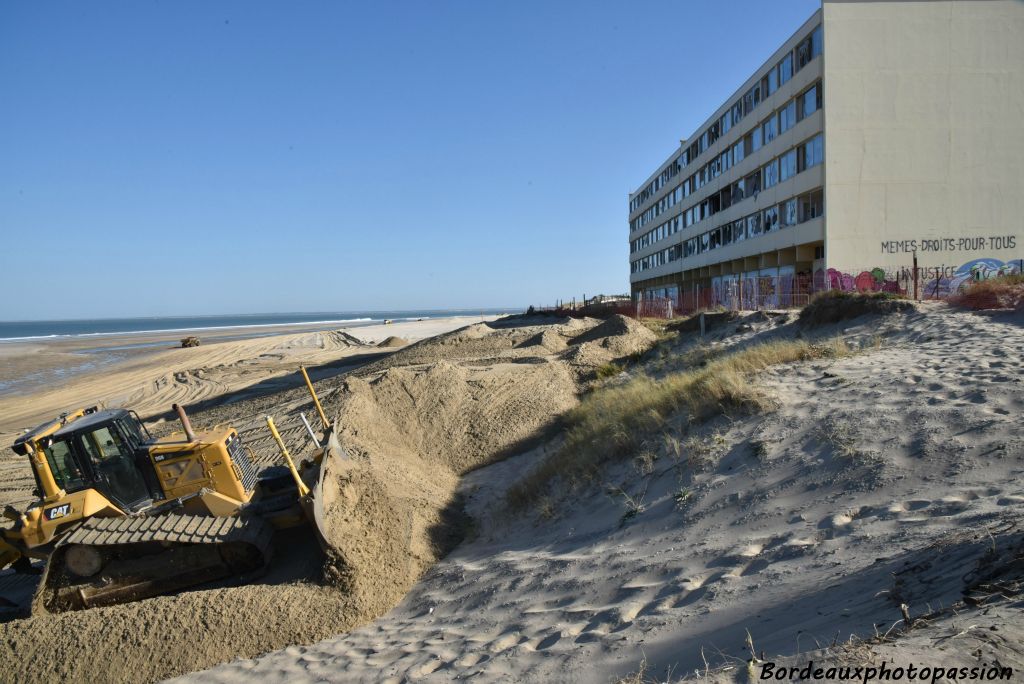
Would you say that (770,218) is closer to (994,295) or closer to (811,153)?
(811,153)

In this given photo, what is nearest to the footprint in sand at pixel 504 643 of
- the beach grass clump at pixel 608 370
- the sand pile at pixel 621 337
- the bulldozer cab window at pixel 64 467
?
the bulldozer cab window at pixel 64 467

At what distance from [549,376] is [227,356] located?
3325 centimetres

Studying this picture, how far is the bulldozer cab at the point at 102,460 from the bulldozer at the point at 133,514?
11 millimetres

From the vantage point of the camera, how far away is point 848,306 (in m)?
14.9

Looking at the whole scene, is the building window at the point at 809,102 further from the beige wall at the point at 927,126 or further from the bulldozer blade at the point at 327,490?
the bulldozer blade at the point at 327,490

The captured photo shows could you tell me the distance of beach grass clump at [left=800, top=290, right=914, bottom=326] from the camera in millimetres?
13938

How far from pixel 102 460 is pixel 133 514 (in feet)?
2.69

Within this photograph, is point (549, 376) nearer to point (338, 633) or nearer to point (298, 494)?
point (298, 494)

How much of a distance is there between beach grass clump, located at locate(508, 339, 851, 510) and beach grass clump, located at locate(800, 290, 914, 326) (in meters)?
3.19

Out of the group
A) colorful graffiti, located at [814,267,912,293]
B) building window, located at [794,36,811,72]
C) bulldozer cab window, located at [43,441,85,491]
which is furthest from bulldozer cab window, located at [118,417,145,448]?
building window, located at [794,36,811,72]

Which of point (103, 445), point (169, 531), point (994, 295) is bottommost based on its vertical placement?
point (169, 531)

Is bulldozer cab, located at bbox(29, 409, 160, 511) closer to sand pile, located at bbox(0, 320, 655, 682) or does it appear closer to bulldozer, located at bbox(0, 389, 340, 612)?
bulldozer, located at bbox(0, 389, 340, 612)

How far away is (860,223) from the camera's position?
32.6m

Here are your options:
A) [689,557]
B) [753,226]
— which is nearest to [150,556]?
[689,557]
